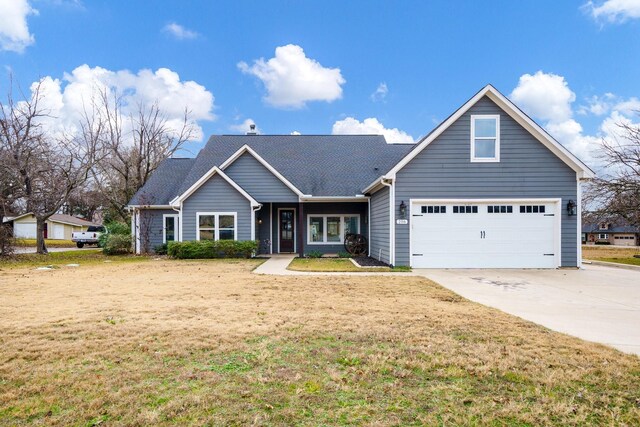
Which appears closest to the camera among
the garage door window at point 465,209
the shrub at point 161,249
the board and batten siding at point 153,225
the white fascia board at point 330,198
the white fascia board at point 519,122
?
the white fascia board at point 519,122

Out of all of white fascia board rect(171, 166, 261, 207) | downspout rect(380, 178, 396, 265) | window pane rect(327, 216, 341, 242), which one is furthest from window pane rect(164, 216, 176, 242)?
downspout rect(380, 178, 396, 265)

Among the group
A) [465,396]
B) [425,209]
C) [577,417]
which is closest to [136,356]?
[465,396]

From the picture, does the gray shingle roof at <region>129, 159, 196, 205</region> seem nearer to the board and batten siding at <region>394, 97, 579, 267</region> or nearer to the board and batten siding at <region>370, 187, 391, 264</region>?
the board and batten siding at <region>370, 187, 391, 264</region>

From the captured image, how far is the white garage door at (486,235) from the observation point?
13.4m

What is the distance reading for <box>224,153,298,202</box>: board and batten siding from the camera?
18.5 metres

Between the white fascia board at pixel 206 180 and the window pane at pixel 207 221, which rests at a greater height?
the white fascia board at pixel 206 180

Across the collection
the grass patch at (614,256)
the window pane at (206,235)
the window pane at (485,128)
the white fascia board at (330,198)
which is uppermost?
the window pane at (485,128)

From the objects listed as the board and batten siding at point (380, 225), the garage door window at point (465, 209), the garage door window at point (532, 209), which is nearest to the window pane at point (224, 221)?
the board and batten siding at point (380, 225)

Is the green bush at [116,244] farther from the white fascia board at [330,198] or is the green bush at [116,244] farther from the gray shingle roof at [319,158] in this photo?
the white fascia board at [330,198]

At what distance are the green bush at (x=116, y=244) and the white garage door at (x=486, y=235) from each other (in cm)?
1582

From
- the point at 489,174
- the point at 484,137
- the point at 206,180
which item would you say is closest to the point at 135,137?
the point at 206,180

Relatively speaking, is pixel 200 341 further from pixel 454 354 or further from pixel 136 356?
pixel 454 354

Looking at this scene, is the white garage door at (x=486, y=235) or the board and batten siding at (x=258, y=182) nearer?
the white garage door at (x=486, y=235)

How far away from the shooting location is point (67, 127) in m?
28.6
